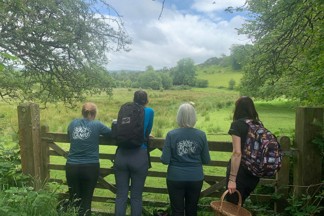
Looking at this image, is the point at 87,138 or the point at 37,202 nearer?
the point at 37,202

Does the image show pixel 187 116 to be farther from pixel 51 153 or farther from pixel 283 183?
pixel 51 153

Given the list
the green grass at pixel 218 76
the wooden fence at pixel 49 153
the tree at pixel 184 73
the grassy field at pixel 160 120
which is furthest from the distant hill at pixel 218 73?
the wooden fence at pixel 49 153

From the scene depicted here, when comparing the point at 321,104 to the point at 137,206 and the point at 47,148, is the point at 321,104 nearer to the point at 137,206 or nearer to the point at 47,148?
the point at 137,206

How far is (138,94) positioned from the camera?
4617 mm

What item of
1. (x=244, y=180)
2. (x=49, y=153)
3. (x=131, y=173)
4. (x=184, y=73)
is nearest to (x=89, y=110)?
(x=131, y=173)

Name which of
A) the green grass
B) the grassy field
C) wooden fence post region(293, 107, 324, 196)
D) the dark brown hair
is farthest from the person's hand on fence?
the green grass

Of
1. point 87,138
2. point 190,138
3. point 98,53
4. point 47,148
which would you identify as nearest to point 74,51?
point 98,53

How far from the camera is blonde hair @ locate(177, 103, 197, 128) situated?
Answer: 420 cm

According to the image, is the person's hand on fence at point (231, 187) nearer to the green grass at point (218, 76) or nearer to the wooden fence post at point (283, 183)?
the wooden fence post at point (283, 183)

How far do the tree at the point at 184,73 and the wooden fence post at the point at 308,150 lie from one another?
347 feet

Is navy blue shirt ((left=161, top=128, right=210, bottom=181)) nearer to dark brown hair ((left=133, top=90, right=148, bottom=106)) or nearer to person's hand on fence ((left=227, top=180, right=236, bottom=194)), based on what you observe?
person's hand on fence ((left=227, top=180, right=236, bottom=194))

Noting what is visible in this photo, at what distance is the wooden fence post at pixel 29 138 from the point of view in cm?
530

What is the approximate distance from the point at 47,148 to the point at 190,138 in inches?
98.6

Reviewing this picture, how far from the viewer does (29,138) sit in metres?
5.33
